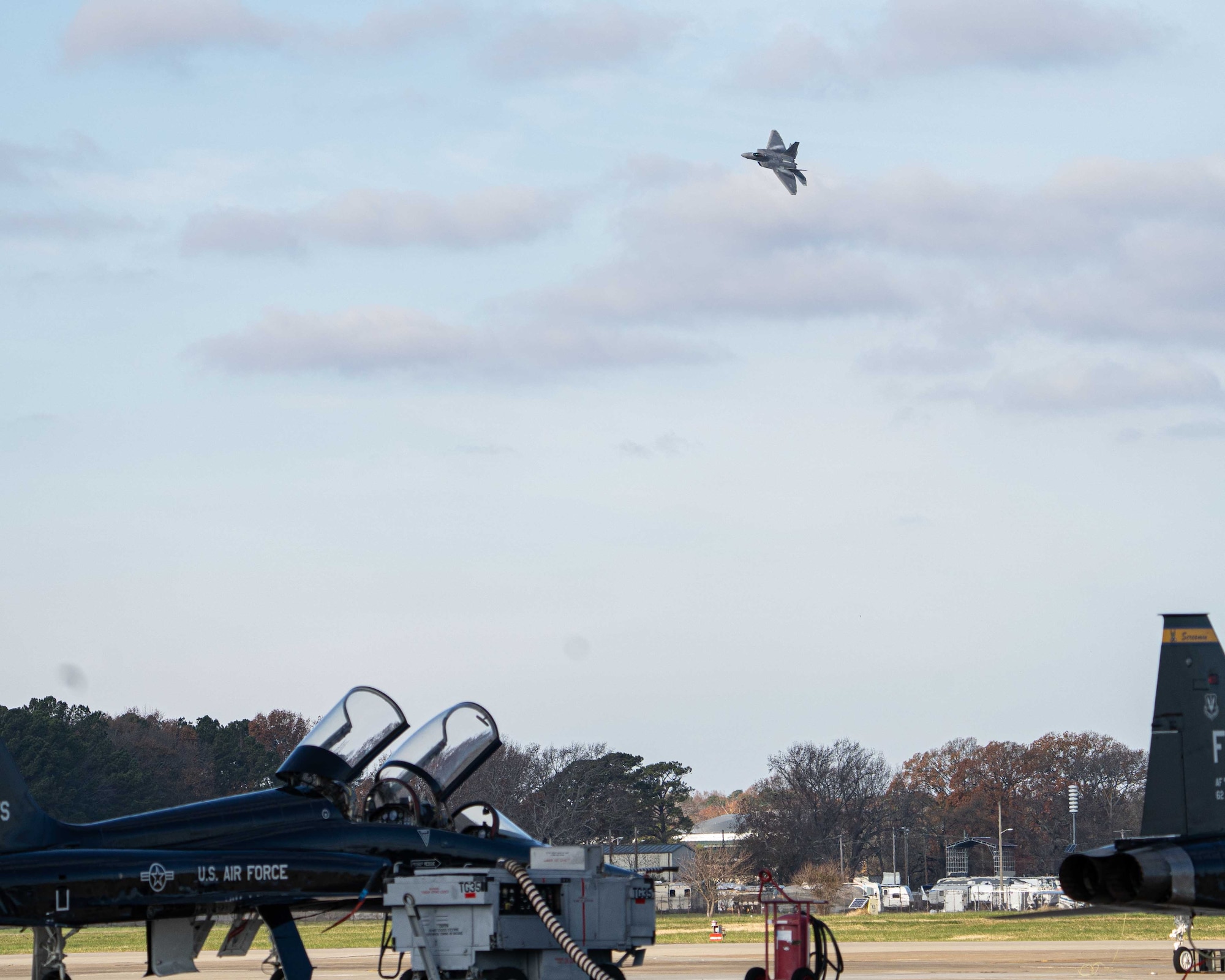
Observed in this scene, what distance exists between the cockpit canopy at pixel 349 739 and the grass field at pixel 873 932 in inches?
679

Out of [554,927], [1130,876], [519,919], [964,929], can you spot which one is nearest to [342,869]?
[519,919]

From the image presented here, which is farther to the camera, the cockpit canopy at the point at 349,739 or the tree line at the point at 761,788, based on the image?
the tree line at the point at 761,788

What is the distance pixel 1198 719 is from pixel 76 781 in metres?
70.7


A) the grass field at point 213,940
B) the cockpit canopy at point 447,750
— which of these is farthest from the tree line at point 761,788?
the cockpit canopy at point 447,750

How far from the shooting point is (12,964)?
30.1 m

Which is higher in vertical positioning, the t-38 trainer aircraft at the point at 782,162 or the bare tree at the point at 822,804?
the t-38 trainer aircraft at the point at 782,162

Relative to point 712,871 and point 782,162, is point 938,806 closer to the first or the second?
point 712,871

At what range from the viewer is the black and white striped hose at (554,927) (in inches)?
520

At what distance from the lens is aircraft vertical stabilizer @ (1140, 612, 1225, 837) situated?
1274 cm

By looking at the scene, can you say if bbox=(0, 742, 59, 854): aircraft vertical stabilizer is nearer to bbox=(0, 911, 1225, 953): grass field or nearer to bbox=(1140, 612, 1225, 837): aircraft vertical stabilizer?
bbox=(1140, 612, 1225, 837): aircraft vertical stabilizer

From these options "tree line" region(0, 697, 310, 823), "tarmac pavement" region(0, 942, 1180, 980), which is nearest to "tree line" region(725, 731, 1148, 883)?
"tree line" region(0, 697, 310, 823)

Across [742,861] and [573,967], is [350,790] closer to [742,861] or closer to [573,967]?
[573,967]

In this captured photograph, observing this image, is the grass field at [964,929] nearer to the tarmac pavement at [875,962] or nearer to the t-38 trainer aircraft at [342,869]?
the tarmac pavement at [875,962]

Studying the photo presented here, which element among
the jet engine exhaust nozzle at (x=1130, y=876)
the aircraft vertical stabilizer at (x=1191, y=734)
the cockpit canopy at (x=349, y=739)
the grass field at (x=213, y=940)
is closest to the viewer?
the jet engine exhaust nozzle at (x=1130, y=876)
